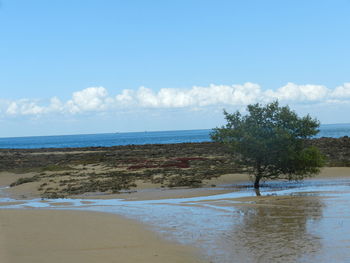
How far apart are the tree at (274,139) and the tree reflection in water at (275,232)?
578cm

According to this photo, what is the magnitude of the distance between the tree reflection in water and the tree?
5.78m

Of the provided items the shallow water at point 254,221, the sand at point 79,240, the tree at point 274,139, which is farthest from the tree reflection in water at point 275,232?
the tree at point 274,139

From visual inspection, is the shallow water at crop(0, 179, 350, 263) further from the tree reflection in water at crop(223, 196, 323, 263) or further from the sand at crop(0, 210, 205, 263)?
the sand at crop(0, 210, 205, 263)

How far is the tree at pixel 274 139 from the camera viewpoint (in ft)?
76.8

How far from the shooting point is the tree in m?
23.4

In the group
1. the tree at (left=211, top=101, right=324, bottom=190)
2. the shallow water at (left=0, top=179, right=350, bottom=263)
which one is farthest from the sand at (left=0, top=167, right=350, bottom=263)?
the tree at (left=211, top=101, right=324, bottom=190)

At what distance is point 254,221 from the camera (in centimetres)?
1377

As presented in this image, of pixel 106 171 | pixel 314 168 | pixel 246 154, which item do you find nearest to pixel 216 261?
pixel 246 154

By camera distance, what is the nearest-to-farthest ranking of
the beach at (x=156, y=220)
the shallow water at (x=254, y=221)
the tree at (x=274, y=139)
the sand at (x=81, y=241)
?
1. the sand at (x=81, y=241)
2. the shallow water at (x=254, y=221)
3. the beach at (x=156, y=220)
4. the tree at (x=274, y=139)

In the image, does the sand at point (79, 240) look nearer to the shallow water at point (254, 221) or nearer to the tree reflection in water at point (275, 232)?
the shallow water at point (254, 221)

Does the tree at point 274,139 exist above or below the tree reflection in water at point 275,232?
above

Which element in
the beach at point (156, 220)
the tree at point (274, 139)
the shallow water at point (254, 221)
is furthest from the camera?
the tree at point (274, 139)

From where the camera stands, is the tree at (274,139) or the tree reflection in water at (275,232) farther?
the tree at (274,139)

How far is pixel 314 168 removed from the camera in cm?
2433
